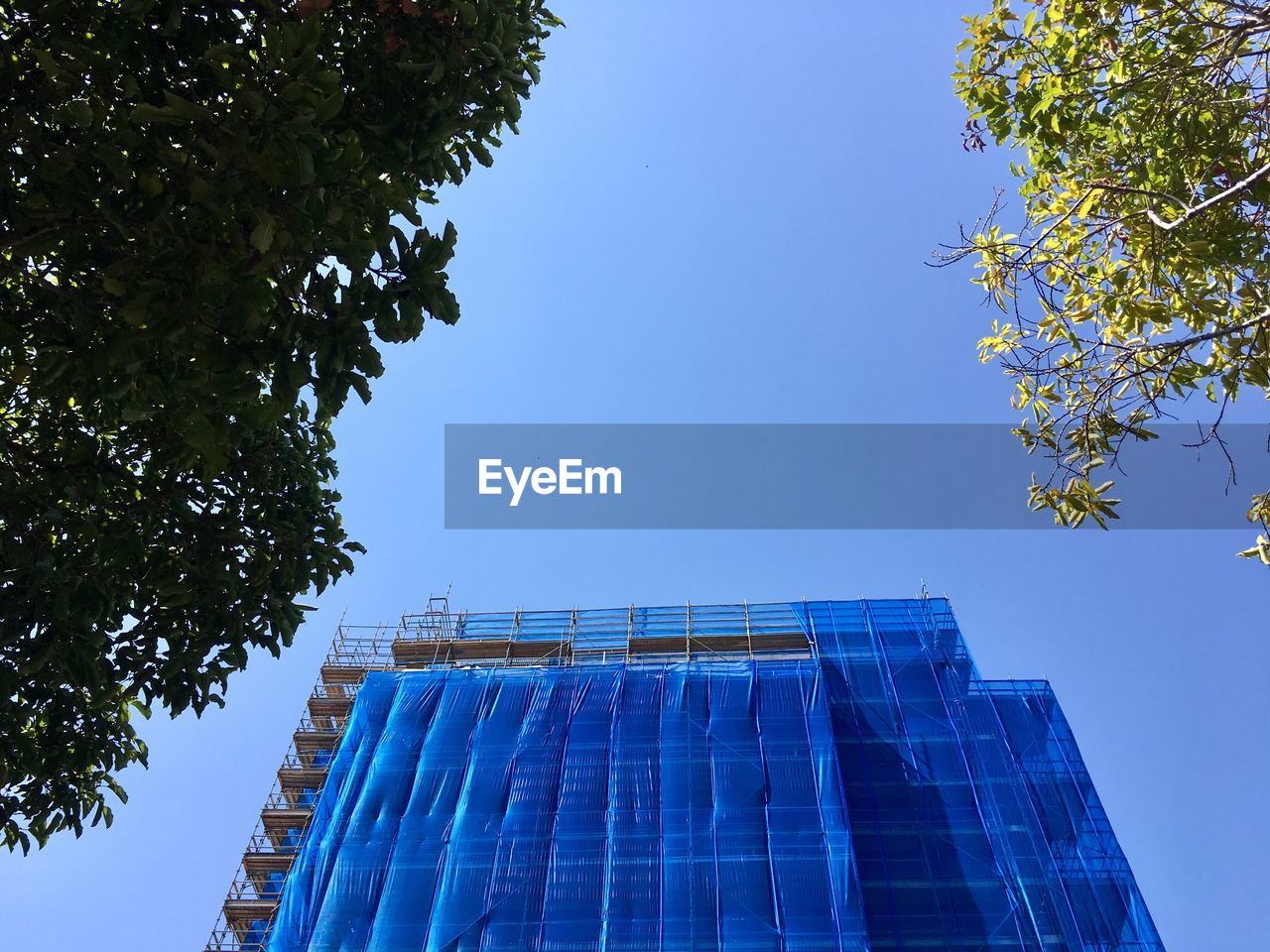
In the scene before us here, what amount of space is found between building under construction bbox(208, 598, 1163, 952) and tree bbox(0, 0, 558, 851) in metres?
7.23

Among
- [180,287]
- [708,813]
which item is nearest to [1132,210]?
[180,287]

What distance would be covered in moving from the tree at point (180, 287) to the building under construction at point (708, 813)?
7.23 meters

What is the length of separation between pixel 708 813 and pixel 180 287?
10.1m

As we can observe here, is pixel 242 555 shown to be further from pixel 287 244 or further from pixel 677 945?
pixel 677 945

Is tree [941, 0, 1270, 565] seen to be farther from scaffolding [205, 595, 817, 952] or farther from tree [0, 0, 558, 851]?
scaffolding [205, 595, 817, 952]

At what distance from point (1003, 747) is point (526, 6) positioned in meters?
11.8

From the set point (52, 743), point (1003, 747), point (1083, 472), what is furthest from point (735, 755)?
point (52, 743)

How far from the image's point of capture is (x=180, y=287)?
2.87 metres

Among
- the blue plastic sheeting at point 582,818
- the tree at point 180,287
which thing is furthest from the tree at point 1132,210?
the blue plastic sheeting at point 582,818

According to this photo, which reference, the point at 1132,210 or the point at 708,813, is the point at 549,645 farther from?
the point at 1132,210

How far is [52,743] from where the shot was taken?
399 cm

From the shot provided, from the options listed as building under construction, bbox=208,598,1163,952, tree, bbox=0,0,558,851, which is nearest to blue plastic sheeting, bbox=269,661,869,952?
building under construction, bbox=208,598,1163,952

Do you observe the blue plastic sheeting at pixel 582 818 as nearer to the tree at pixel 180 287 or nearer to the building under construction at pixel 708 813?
the building under construction at pixel 708 813

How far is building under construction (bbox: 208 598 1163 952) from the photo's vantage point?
10320mm
